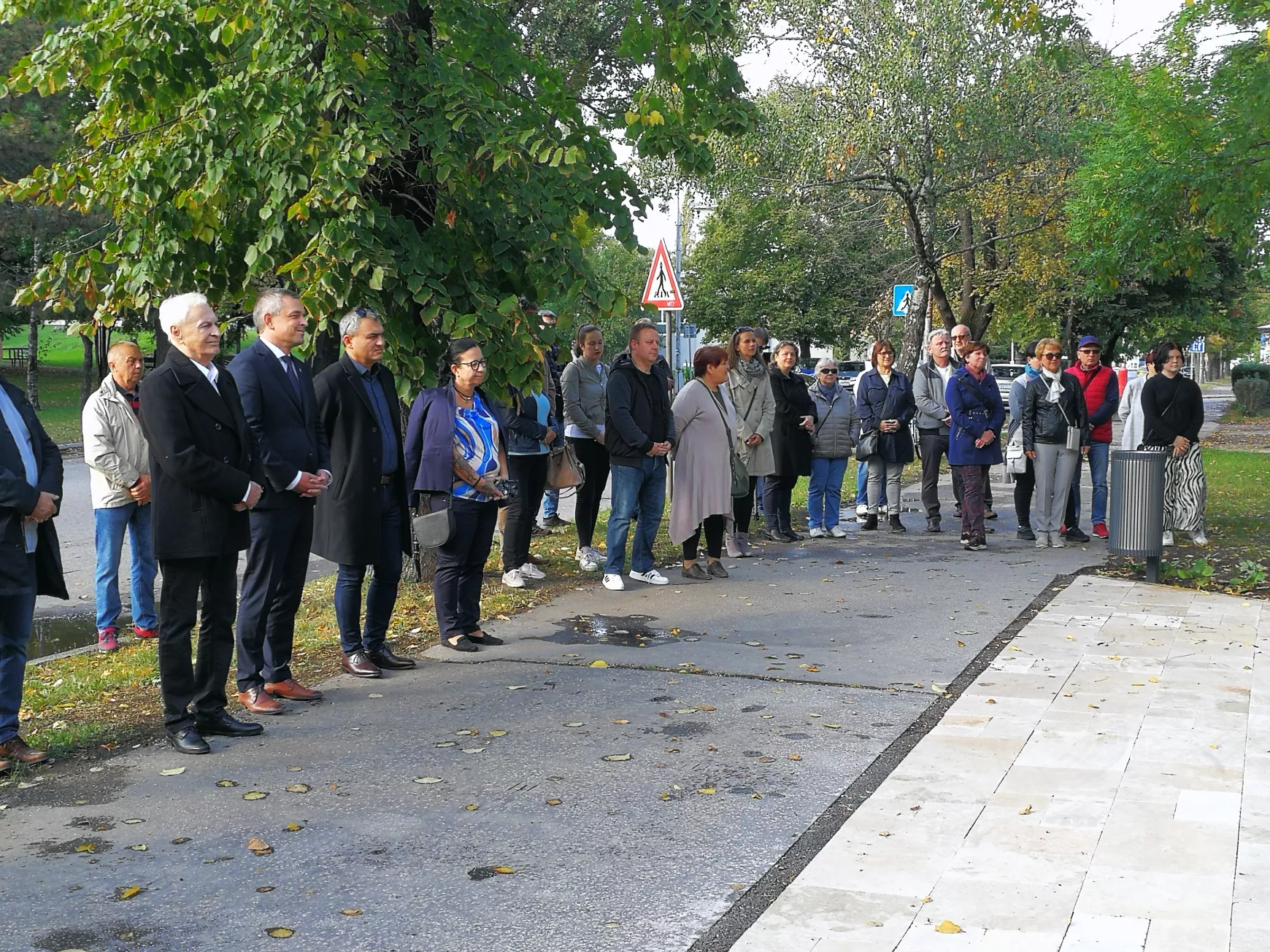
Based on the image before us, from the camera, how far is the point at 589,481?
459 inches

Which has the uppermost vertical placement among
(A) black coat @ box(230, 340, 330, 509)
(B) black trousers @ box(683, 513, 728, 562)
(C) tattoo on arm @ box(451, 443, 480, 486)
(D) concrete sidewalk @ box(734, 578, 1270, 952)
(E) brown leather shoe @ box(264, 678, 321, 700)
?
(A) black coat @ box(230, 340, 330, 509)

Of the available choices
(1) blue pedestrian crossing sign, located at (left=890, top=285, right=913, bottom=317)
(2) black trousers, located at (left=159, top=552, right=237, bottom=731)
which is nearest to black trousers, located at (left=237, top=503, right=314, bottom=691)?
(2) black trousers, located at (left=159, top=552, right=237, bottom=731)

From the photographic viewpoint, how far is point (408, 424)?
8.05 meters

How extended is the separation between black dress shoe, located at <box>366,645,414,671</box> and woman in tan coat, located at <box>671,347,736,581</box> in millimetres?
3426

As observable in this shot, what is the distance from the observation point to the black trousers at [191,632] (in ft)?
19.8

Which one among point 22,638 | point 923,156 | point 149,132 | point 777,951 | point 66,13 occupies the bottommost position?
point 777,951

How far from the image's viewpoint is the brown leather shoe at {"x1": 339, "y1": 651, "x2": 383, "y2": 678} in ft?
24.5

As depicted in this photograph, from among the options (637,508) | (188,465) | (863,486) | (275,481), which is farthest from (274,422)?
(863,486)

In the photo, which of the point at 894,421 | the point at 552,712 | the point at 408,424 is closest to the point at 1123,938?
the point at 552,712

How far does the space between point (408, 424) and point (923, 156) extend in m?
17.5

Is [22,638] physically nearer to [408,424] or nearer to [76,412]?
[408,424]

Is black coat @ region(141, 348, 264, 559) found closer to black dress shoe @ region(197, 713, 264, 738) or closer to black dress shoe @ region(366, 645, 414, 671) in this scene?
black dress shoe @ region(197, 713, 264, 738)

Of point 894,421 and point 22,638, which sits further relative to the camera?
point 894,421

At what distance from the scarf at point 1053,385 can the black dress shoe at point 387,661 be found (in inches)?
277
